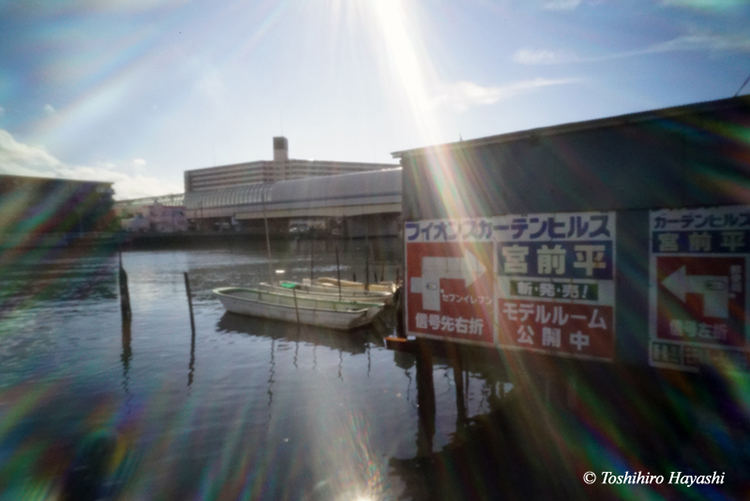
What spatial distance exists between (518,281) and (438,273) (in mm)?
1328

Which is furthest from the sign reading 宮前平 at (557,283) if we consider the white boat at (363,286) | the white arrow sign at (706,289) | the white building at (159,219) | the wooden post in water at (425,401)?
the white building at (159,219)

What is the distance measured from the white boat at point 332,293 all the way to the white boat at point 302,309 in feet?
3.62

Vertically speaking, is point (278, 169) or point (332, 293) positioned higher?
point (278, 169)

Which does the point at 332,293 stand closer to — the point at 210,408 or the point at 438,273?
the point at 210,408

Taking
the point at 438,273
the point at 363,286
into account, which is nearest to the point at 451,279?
the point at 438,273

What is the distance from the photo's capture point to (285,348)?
1811cm

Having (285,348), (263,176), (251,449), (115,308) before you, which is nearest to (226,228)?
(263,176)

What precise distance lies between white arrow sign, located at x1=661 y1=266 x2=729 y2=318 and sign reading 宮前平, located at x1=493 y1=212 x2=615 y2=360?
28.0 inches

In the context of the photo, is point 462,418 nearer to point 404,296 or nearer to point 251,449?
point 404,296

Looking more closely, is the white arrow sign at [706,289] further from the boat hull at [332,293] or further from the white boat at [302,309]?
the boat hull at [332,293]

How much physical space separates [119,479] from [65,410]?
16.5 ft

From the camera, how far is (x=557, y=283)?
6527 mm

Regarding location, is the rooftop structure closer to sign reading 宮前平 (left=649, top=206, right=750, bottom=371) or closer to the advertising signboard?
the advertising signboard

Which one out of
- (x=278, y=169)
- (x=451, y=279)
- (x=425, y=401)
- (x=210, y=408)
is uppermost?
(x=278, y=169)
